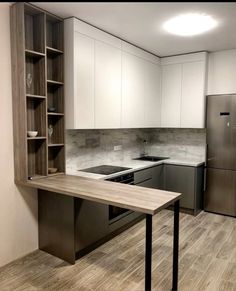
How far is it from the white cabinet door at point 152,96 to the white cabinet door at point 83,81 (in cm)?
136

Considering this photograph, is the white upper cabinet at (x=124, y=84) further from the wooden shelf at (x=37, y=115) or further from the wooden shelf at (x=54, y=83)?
the wooden shelf at (x=37, y=115)

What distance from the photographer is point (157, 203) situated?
1.93 metres

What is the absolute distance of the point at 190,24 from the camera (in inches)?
110

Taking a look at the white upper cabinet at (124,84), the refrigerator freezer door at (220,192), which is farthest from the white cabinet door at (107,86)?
the refrigerator freezer door at (220,192)

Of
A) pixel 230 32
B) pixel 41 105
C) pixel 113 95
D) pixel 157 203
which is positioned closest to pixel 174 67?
pixel 230 32

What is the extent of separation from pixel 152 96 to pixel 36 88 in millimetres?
2147

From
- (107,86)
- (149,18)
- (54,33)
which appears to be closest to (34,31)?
(54,33)

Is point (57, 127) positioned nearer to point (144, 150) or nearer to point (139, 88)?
point (139, 88)

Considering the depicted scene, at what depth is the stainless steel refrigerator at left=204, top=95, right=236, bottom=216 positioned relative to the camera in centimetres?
382

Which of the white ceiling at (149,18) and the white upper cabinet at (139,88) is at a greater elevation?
the white ceiling at (149,18)

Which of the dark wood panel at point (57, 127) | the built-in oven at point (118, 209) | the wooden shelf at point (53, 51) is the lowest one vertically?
the built-in oven at point (118, 209)

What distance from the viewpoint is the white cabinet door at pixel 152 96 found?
4.06m

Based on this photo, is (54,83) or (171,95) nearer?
(54,83)

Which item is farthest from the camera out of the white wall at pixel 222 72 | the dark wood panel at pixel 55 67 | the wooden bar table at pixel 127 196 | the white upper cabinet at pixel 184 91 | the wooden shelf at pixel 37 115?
the white upper cabinet at pixel 184 91
